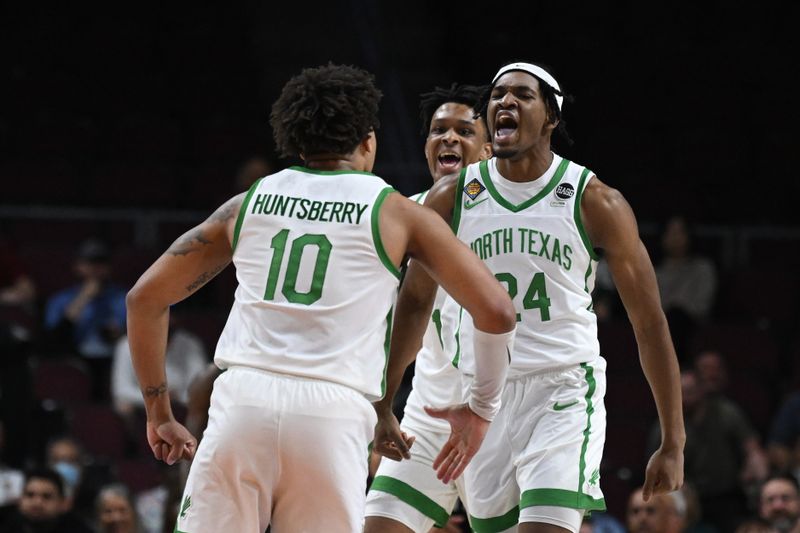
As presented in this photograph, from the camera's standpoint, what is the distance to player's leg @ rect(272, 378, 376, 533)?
14.0ft

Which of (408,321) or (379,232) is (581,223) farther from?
(379,232)

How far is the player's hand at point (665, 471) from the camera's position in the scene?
526cm

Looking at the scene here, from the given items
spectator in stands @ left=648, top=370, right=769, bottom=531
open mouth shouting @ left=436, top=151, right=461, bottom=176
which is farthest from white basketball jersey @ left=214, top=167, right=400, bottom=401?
spectator in stands @ left=648, top=370, right=769, bottom=531

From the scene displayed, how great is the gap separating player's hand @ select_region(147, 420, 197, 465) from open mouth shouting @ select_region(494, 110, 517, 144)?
5.47ft

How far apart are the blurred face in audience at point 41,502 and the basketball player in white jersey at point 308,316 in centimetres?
481

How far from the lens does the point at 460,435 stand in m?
4.73

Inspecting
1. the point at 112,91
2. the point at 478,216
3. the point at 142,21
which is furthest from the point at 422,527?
the point at 142,21

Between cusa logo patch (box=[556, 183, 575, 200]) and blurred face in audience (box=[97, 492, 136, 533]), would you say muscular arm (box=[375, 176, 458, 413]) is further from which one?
blurred face in audience (box=[97, 492, 136, 533])

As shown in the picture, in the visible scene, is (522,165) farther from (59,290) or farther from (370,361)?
(59,290)

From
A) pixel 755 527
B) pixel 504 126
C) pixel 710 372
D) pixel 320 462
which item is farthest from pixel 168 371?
pixel 320 462

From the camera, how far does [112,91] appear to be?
47.6 feet

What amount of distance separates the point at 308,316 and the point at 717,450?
681 cm

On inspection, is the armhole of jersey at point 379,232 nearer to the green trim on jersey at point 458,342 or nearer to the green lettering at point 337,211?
the green lettering at point 337,211

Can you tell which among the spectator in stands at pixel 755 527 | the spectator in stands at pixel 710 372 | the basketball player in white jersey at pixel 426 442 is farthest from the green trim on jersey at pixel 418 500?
the spectator in stands at pixel 710 372
